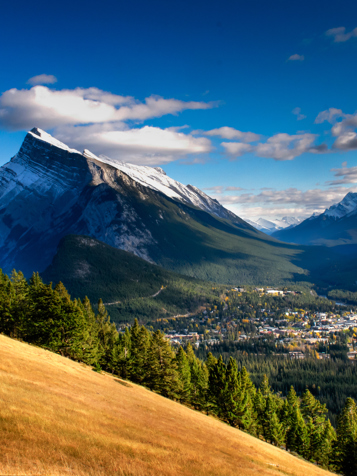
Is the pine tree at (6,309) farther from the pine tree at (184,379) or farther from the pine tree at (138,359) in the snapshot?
the pine tree at (184,379)

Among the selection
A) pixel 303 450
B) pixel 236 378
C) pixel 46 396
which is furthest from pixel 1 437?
pixel 303 450

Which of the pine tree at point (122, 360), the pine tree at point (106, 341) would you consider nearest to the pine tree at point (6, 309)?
the pine tree at point (106, 341)

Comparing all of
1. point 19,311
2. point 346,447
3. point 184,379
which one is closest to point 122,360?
point 184,379

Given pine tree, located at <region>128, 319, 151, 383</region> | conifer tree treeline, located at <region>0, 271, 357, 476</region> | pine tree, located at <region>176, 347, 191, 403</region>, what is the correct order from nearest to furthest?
conifer tree treeline, located at <region>0, 271, 357, 476</region> → pine tree, located at <region>128, 319, 151, 383</region> → pine tree, located at <region>176, 347, 191, 403</region>

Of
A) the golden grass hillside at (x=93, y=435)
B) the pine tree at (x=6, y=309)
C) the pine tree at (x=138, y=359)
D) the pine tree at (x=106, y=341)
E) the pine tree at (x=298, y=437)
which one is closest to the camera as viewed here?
the golden grass hillside at (x=93, y=435)

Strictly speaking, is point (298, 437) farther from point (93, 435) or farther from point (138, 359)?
point (93, 435)

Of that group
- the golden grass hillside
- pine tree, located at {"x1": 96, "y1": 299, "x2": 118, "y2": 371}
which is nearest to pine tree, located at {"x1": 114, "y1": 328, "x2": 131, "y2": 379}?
pine tree, located at {"x1": 96, "y1": 299, "x2": 118, "y2": 371}

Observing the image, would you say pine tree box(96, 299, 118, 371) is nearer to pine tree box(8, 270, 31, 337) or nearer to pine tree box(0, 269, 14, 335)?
pine tree box(8, 270, 31, 337)
